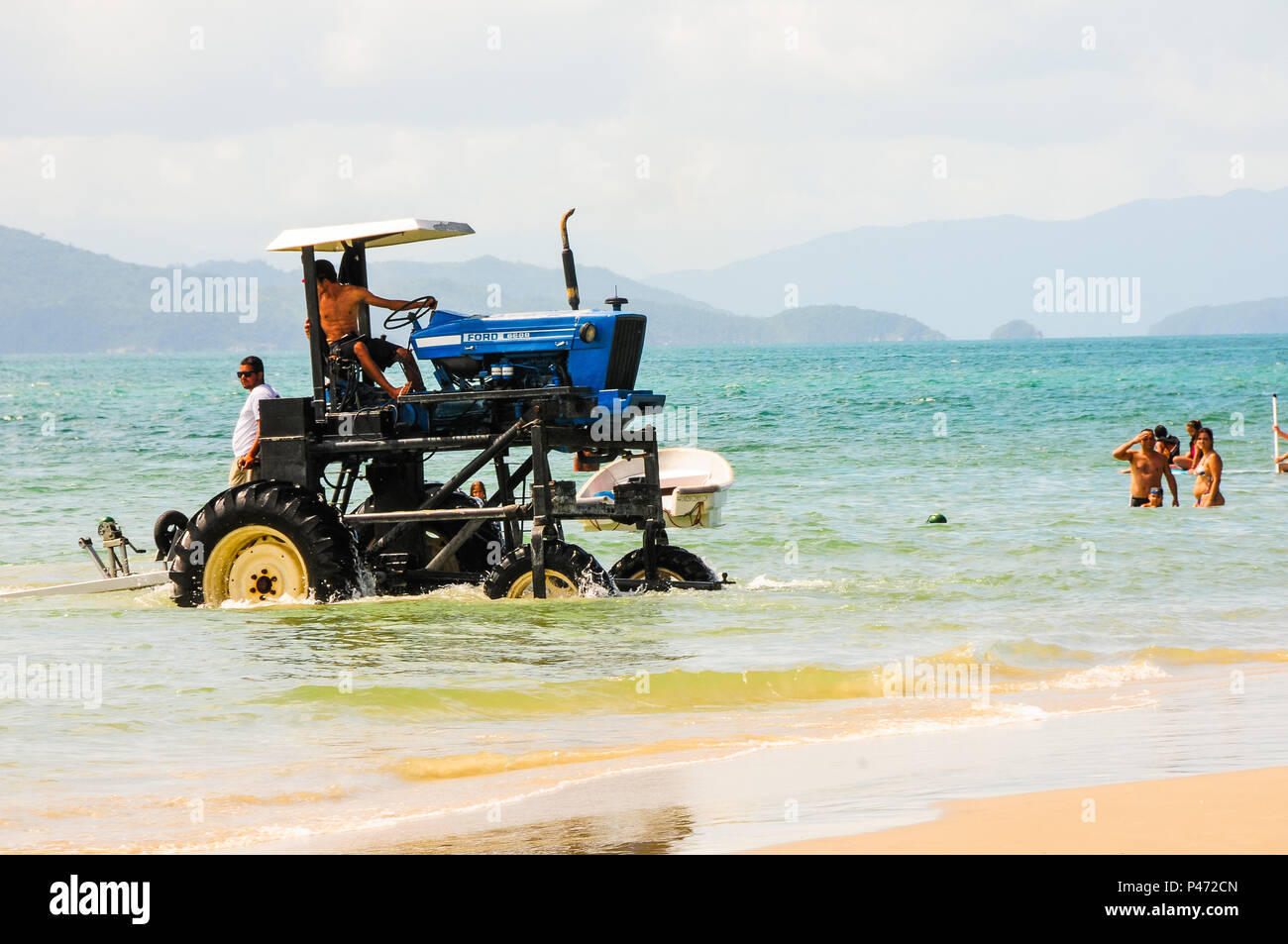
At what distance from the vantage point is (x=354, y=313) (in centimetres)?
1116

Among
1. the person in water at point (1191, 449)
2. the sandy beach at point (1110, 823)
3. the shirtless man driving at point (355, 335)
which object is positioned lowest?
the sandy beach at point (1110, 823)

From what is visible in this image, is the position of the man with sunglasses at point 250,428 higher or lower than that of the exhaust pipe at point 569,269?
lower

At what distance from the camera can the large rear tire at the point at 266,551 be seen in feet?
35.4

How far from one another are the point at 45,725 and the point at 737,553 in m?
9.01

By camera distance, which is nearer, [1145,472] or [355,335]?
[355,335]

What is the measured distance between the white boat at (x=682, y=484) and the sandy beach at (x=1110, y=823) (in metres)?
5.85

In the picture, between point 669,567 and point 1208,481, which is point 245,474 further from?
point 1208,481

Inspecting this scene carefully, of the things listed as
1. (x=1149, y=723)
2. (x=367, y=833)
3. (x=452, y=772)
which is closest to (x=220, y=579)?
(x=452, y=772)

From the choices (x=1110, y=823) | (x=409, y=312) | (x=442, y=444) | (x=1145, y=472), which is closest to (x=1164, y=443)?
(x=1145, y=472)

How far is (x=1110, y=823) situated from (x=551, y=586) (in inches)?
224

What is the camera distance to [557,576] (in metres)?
10.7

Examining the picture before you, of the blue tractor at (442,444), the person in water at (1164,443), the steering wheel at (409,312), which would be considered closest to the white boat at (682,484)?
the blue tractor at (442,444)

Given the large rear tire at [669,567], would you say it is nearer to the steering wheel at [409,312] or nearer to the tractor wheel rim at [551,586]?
the tractor wheel rim at [551,586]
